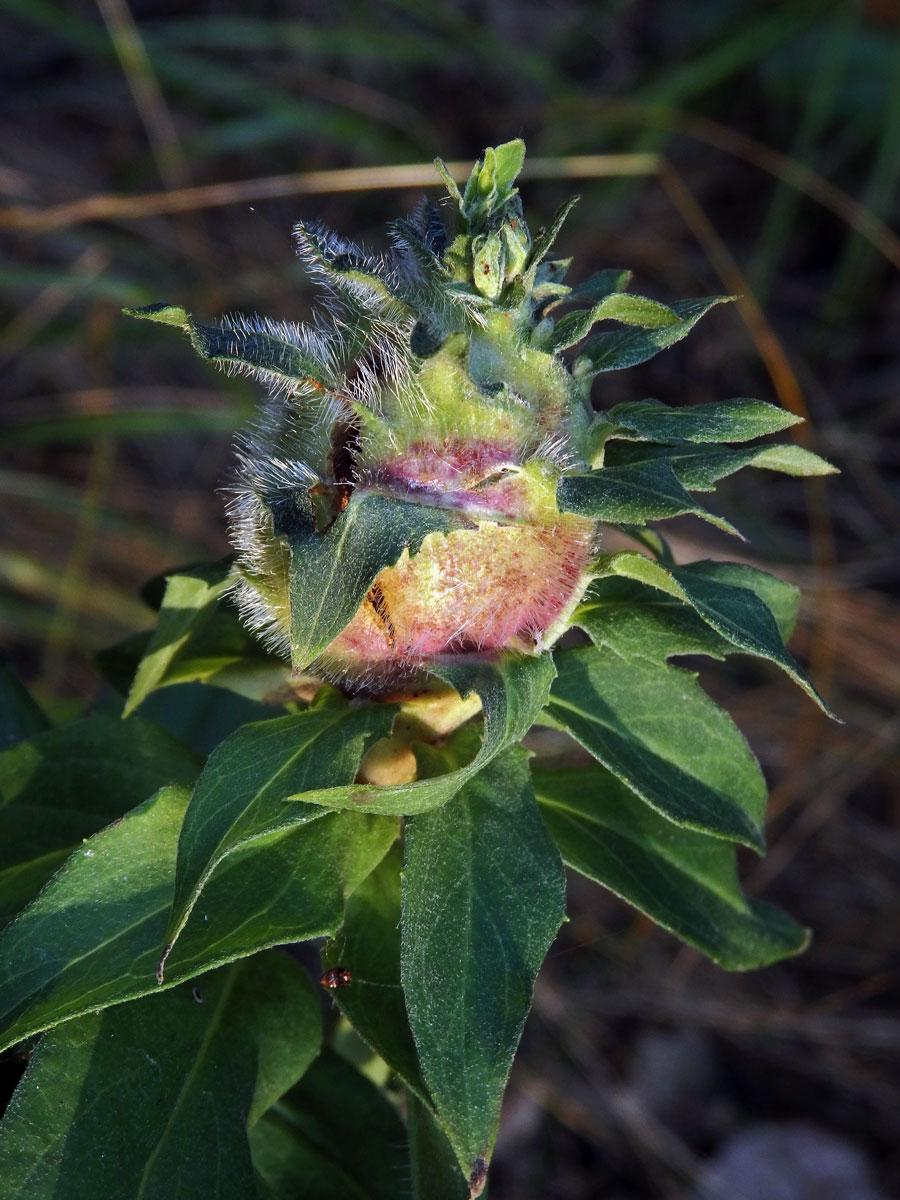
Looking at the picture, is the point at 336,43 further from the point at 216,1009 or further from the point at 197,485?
the point at 216,1009

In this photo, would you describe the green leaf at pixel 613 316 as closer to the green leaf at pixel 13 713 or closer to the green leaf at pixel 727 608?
the green leaf at pixel 727 608

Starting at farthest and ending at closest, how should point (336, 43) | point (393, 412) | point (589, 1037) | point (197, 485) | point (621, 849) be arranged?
point (197, 485)
point (336, 43)
point (589, 1037)
point (621, 849)
point (393, 412)

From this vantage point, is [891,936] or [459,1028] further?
[891,936]

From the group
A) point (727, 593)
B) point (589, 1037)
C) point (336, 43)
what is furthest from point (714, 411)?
point (336, 43)

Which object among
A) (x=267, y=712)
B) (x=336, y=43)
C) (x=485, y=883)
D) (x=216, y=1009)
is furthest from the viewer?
Result: (x=336, y=43)

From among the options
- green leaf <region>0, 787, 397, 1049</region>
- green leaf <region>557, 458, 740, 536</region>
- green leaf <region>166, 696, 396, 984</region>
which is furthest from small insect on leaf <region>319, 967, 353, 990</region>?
green leaf <region>557, 458, 740, 536</region>

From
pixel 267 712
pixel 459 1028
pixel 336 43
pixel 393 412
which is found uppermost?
pixel 336 43

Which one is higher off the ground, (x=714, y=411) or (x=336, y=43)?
(x=336, y=43)

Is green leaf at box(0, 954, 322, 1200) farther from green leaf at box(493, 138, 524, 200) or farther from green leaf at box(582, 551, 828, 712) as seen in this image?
green leaf at box(493, 138, 524, 200)

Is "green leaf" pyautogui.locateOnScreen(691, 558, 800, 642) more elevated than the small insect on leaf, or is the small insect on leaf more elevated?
"green leaf" pyautogui.locateOnScreen(691, 558, 800, 642)
